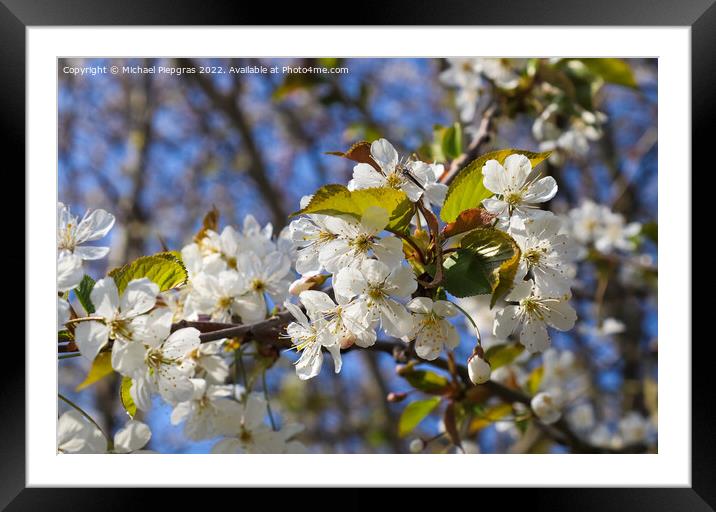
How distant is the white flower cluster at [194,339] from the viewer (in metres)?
0.91

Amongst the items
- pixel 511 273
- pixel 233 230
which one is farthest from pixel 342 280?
pixel 233 230

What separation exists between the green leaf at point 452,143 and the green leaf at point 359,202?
28.3 inches

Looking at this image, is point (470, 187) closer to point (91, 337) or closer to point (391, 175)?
point (391, 175)

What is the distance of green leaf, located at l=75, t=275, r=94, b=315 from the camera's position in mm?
949

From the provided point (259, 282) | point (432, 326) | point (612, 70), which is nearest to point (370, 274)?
point (432, 326)

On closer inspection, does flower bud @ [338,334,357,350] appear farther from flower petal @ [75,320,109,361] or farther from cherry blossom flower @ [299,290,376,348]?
flower petal @ [75,320,109,361]

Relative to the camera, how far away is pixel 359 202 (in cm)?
79

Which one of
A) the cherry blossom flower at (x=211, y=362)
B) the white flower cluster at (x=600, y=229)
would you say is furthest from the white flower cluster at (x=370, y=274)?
the white flower cluster at (x=600, y=229)

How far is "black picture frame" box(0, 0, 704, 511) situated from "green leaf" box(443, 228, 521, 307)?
47 centimetres

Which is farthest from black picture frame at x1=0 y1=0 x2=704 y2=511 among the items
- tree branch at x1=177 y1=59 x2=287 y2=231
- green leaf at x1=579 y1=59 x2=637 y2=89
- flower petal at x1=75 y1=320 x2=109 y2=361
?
tree branch at x1=177 y1=59 x2=287 y2=231

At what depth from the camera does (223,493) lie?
110 centimetres
